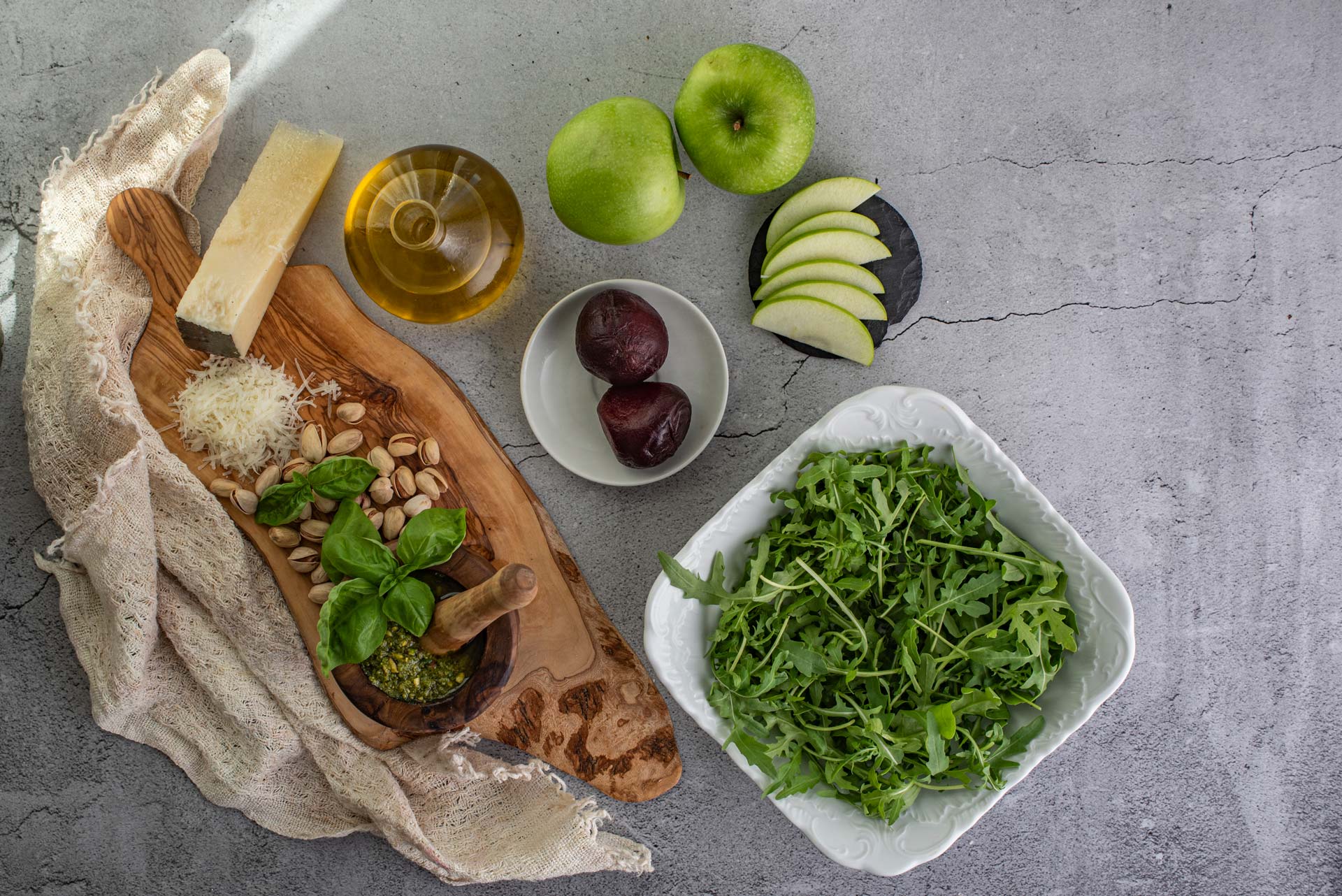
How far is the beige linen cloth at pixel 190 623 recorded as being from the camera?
1.34m

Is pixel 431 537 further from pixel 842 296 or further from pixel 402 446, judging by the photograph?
pixel 842 296

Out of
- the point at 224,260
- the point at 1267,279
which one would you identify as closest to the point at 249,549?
the point at 224,260

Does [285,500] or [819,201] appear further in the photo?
[819,201]

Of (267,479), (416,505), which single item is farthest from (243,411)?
(416,505)

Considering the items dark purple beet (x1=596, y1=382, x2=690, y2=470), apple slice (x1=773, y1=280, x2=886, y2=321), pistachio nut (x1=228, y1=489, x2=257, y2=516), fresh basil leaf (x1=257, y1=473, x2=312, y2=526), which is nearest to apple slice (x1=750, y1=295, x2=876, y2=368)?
apple slice (x1=773, y1=280, x2=886, y2=321)

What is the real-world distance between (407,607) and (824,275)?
35.9 inches

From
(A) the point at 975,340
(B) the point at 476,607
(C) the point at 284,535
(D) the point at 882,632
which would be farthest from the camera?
(A) the point at 975,340

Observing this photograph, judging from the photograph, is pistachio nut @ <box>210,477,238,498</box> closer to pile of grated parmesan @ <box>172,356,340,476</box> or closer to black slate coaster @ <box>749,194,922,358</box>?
pile of grated parmesan @ <box>172,356,340,476</box>

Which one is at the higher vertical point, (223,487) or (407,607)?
(223,487)

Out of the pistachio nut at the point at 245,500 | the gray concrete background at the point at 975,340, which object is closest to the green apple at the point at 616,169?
the gray concrete background at the point at 975,340

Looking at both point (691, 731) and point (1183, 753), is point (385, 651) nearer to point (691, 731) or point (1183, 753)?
point (691, 731)

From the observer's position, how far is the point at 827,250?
143 centimetres

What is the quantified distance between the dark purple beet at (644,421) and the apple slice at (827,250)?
31 centimetres

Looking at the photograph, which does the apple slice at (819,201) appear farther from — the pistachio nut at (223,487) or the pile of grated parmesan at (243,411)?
the pistachio nut at (223,487)
